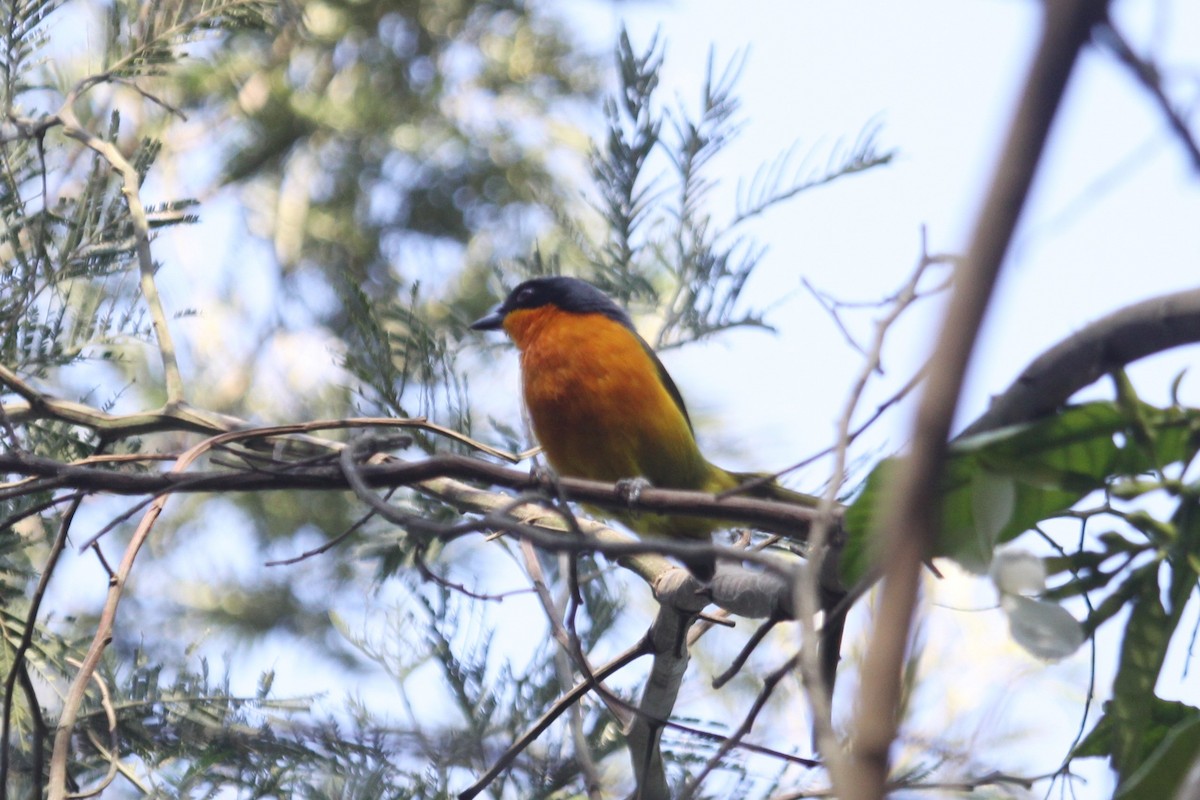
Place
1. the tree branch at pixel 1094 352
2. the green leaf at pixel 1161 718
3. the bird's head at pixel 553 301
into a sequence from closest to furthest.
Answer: the tree branch at pixel 1094 352
the green leaf at pixel 1161 718
the bird's head at pixel 553 301

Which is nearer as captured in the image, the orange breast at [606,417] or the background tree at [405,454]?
the background tree at [405,454]

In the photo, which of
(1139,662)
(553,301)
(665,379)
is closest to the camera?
(1139,662)

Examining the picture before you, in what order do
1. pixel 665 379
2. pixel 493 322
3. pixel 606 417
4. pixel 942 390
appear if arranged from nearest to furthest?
pixel 942 390
pixel 606 417
pixel 665 379
pixel 493 322

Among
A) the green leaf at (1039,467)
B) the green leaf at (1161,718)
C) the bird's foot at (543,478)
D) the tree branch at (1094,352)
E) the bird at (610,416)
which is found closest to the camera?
the tree branch at (1094,352)

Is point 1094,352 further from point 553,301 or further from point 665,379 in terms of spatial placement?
point 553,301

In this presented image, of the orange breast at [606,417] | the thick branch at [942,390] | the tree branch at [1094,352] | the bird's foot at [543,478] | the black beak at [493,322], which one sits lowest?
the thick branch at [942,390]

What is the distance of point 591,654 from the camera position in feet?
12.7

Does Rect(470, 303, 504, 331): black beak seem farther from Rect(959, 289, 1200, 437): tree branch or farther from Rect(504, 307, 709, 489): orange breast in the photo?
Rect(959, 289, 1200, 437): tree branch

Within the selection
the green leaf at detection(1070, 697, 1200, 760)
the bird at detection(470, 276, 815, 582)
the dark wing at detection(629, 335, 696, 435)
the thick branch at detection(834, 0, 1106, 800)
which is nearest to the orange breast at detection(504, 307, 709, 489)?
the bird at detection(470, 276, 815, 582)

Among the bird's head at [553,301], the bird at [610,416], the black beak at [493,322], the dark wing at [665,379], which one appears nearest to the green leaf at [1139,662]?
the bird at [610,416]

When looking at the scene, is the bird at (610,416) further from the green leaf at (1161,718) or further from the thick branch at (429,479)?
the green leaf at (1161,718)

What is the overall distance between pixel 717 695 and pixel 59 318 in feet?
12.1

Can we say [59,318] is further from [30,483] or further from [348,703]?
[348,703]

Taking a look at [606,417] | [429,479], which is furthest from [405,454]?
[429,479]
